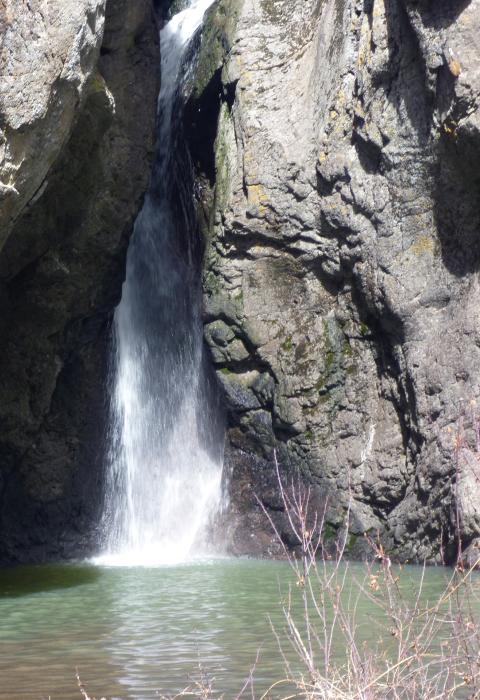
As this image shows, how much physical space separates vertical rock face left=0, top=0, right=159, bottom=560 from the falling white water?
1.40 feet

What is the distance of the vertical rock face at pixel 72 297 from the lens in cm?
1124

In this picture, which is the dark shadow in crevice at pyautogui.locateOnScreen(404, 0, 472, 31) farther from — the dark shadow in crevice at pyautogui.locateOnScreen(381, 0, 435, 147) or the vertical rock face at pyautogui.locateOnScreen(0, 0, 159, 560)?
the vertical rock face at pyautogui.locateOnScreen(0, 0, 159, 560)

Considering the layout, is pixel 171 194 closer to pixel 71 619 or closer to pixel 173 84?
pixel 173 84

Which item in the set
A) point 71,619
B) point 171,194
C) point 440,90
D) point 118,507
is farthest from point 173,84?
point 71,619

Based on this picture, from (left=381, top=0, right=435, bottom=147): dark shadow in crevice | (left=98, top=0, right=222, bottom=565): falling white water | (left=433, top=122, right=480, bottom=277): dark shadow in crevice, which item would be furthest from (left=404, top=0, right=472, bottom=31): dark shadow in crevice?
(left=98, top=0, right=222, bottom=565): falling white water

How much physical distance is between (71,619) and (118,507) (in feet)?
20.9

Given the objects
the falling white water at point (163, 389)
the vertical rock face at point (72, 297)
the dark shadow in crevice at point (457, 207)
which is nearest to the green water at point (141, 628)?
Answer: the vertical rock face at point (72, 297)

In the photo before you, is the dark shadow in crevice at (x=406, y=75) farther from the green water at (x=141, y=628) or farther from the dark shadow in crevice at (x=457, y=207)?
the green water at (x=141, y=628)

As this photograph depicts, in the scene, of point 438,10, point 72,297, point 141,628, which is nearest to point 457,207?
point 438,10

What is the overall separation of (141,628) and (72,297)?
6109 millimetres

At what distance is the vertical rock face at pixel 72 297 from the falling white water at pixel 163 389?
43cm

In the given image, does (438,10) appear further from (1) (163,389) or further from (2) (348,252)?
(1) (163,389)

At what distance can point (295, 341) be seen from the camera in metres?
12.9

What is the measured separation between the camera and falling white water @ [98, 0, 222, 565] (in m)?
13.9
